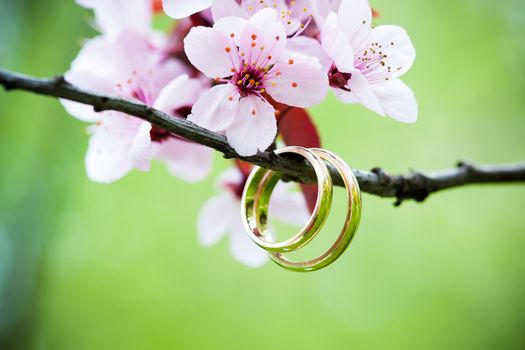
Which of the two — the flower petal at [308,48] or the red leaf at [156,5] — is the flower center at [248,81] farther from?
Result: the red leaf at [156,5]

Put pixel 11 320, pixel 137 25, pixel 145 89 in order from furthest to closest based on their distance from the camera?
pixel 11 320 → pixel 137 25 → pixel 145 89

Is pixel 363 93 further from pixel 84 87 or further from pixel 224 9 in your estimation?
pixel 84 87

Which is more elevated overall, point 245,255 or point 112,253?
point 245,255

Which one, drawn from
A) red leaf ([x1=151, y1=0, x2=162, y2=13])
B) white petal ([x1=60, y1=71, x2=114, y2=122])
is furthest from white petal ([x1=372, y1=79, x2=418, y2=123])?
red leaf ([x1=151, y1=0, x2=162, y2=13])

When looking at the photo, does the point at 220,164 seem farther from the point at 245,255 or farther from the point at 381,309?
the point at 245,255

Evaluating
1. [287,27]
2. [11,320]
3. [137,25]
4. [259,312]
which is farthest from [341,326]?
[287,27]

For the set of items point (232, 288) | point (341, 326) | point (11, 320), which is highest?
point (341, 326)

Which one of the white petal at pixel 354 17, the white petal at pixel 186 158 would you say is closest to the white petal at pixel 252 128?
the white petal at pixel 354 17
